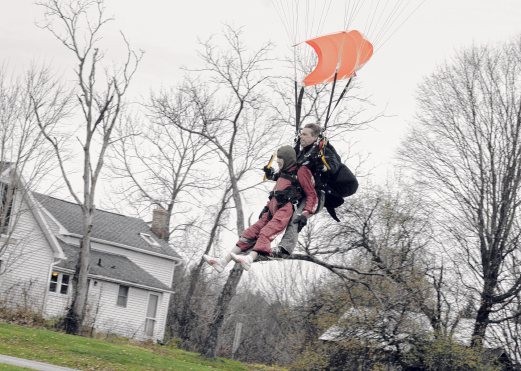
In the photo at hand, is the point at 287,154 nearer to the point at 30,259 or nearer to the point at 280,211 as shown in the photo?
the point at 280,211

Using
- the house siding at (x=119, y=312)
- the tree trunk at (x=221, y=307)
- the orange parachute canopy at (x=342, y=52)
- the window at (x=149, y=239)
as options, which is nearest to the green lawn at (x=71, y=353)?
the tree trunk at (x=221, y=307)

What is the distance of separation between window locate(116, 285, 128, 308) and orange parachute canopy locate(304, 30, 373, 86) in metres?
28.7

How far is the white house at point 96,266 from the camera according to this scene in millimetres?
32312

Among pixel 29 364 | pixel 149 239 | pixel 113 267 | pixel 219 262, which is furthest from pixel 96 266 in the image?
pixel 219 262

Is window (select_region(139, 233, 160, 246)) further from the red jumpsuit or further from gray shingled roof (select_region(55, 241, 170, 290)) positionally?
the red jumpsuit

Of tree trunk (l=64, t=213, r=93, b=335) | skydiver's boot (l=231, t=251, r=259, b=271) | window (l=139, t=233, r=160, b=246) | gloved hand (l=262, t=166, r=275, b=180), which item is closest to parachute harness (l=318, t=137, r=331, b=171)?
gloved hand (l=262, t=166, r=275, b=180)

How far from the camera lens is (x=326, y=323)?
2362 centimetres

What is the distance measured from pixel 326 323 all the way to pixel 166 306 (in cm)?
1725

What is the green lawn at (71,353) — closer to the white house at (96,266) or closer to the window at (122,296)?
the white house at (96,266)

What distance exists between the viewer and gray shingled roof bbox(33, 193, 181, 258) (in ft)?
122

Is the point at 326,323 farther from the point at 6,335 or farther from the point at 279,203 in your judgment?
the point at 279,203

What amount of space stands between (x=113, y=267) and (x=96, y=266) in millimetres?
1163

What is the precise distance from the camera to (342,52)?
9.09 m

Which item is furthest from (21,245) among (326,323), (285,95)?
(326,323)
